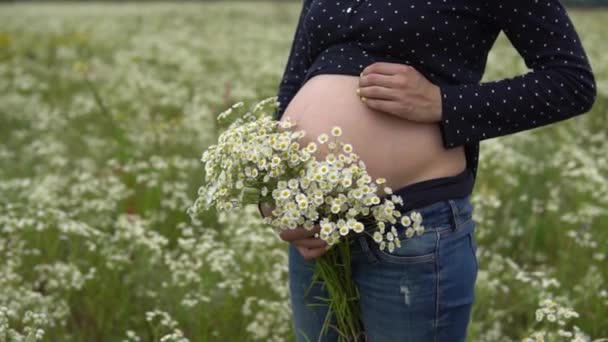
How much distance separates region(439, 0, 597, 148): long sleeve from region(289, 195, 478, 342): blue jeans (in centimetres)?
21

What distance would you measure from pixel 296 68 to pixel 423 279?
80cm

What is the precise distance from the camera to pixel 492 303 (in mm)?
3287

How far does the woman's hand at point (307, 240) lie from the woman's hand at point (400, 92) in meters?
0.35

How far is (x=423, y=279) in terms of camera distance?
1.76m

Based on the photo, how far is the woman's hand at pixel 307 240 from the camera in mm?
1712

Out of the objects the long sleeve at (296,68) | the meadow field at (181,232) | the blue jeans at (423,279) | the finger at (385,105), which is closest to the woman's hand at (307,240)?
the blue jeans at (423,279)

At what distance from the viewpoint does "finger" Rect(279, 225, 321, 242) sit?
1.70m

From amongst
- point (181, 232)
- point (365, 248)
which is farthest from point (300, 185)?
point (181, 232)

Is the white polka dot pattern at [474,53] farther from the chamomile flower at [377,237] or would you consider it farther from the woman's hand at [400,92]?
the chamomile flower at [377,237]

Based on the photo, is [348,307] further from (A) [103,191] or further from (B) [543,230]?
(A) [103,191]

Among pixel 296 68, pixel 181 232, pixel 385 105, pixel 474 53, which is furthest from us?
pixel 181 232

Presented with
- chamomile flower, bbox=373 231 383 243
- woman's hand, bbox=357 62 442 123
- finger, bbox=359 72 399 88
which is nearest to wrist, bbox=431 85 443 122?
woman's hand, bbox=357 62 442 123

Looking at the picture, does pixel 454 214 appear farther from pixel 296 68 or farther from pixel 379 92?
pixel 296 68

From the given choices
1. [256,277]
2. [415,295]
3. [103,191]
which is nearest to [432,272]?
[415,295]
